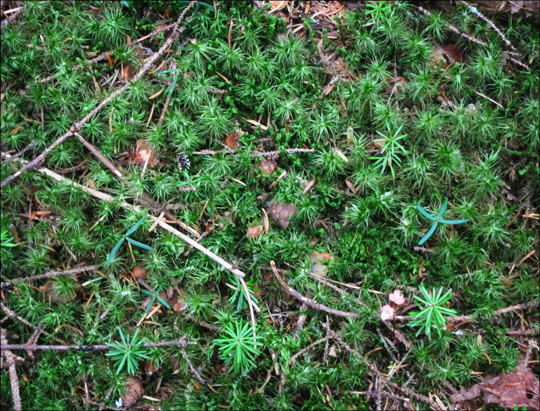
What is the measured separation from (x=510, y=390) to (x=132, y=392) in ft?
9.49

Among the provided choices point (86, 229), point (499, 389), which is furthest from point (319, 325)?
point (86, 229)

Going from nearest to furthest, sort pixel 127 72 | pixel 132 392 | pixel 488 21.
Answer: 1. pixel 132 392
2. pixel 488 21
3. pixel 127 72

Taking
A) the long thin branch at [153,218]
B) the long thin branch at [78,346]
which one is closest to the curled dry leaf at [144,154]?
the long thin branch at [153,218]

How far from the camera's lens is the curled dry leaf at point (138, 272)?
3.88m

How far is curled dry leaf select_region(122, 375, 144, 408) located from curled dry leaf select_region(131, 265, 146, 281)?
0.76 m

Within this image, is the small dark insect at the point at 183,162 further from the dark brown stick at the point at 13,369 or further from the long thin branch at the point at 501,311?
the long thin branch at the point at 501,311

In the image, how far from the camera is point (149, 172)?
12.9ft

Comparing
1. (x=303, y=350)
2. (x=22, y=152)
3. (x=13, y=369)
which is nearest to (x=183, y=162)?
(x=22, y=152)

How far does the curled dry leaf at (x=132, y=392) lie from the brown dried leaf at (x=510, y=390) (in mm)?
2407

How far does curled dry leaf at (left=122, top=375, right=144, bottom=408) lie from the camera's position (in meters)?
3.77

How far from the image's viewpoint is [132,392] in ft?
12.4

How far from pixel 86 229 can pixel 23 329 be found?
94cm

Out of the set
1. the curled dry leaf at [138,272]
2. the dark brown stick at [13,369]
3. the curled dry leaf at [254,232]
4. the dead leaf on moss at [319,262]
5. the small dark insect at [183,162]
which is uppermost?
the small dark insect at [183,162]

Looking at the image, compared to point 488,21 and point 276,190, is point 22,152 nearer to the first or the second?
point 276,190
